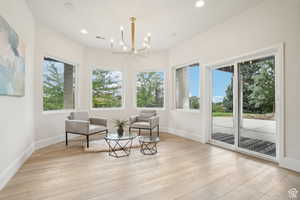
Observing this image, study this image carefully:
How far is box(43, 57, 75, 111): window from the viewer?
13.2 feet

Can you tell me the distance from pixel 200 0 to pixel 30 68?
11.9ft

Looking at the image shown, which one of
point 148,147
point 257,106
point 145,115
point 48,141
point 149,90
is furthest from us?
point 149,90

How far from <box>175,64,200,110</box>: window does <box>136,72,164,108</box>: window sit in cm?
70

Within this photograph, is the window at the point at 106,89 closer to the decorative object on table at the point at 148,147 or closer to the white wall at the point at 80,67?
the white wall at the point at 80,67

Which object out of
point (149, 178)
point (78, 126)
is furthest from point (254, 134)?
point (78, 126)

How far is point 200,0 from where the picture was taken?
2824 mm

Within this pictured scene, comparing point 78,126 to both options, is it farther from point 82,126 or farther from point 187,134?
point 187,134

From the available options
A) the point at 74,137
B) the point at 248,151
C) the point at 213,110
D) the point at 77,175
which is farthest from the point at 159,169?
the point at 74,137

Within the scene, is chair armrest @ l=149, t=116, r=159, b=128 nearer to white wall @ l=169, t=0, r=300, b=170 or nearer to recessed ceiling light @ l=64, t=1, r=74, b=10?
white wall @ l=169, t=0, r=300, b=170

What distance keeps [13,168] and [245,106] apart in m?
4.32

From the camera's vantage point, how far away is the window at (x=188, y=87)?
462cm

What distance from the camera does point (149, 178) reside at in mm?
2271

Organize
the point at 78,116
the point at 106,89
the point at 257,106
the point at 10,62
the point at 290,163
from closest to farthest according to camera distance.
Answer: the point at 10,62 < the point at 290,163 < the point at 257,106 < the point at 78,116 < the point at 106,89

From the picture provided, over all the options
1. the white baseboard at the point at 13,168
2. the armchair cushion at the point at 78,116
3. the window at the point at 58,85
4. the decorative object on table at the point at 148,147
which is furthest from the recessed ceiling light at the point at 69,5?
the decorative object on table at the point at 148,147
